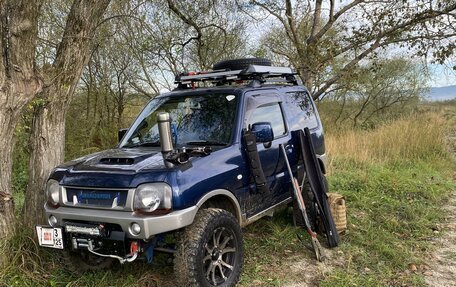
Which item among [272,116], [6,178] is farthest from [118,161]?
[272,116]

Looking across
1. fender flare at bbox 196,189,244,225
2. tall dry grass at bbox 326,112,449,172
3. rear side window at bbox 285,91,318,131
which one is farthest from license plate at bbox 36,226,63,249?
tall dry grass at bbox 326,112,449,172

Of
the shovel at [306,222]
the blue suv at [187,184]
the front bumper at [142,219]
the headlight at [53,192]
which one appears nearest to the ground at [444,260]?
the shovel at [306,222]

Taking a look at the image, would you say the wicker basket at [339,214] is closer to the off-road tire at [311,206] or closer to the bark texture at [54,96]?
the off-road tire at [311,206]

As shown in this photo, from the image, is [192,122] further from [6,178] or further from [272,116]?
[6,178]

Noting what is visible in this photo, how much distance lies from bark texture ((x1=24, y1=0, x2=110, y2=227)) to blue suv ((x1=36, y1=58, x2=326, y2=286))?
30.9 inches

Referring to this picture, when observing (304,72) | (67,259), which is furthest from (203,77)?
(304,72)

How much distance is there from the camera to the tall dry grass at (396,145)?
10.1m

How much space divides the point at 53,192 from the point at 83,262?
782 millimetres

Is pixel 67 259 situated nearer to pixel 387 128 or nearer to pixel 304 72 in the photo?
pixel 387 128

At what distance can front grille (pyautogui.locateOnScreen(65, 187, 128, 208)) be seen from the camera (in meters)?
3.28

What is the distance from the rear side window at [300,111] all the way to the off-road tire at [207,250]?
1790mm

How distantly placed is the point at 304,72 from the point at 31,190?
10628 mm

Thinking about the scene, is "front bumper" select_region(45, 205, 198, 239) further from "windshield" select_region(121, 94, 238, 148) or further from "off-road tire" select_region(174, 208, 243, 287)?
"windshield" select_region(121, 94, 238, 148)

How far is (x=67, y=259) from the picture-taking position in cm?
380
